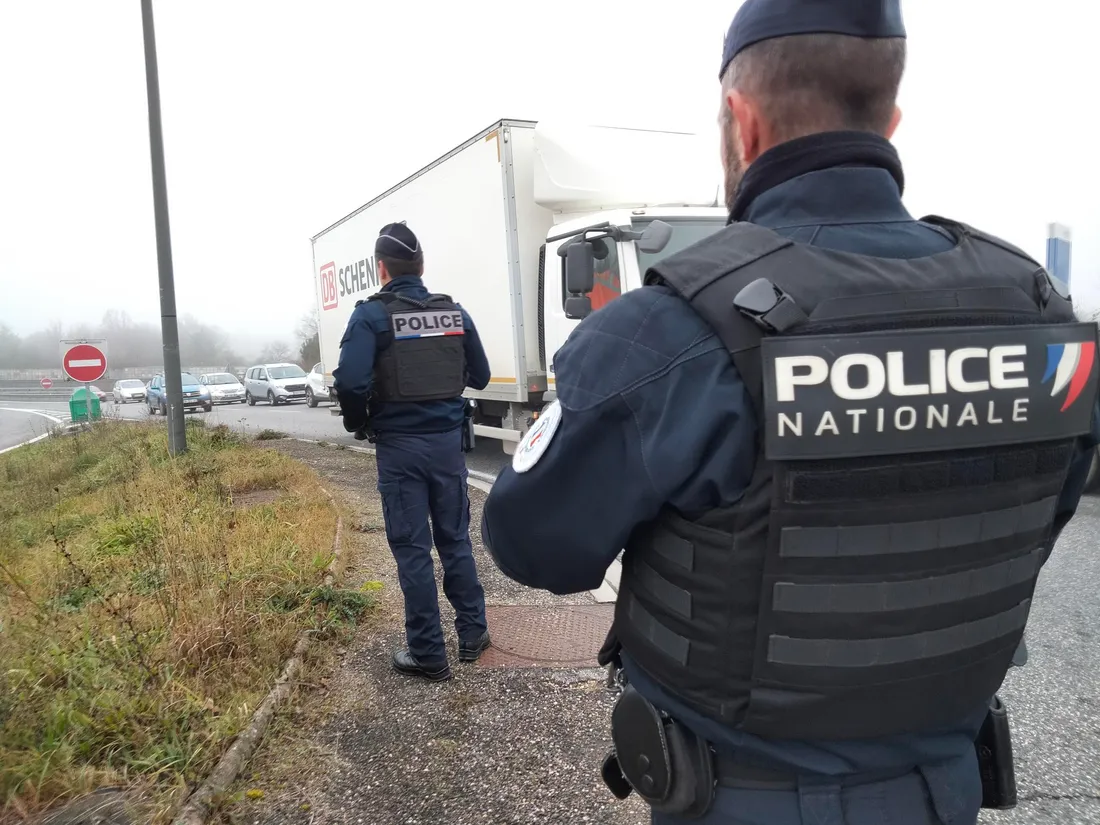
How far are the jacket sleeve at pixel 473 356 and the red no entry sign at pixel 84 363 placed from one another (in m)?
10.2

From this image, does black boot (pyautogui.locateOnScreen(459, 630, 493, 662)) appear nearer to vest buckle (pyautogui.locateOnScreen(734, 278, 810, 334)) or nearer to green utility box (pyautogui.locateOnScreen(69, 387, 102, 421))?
vest buckle (pyautogui.locateOnScreen(734, 278, 810, 334))

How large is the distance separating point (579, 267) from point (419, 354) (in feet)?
6.28

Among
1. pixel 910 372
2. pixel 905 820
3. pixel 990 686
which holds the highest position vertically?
pixel 910 372

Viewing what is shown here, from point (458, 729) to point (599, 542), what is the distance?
2294 mm

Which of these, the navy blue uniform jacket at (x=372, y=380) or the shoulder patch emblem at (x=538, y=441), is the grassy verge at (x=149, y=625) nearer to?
the navy blue uniform jacket at (x=372, y=380)

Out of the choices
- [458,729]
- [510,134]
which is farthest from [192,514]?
[510,134]

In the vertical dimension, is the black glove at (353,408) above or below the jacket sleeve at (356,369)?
below

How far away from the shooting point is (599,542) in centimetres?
118

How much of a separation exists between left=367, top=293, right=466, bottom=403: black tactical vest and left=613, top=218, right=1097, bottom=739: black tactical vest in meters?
2.51

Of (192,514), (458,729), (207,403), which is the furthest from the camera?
(207,403)

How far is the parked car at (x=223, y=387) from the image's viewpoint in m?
34.6

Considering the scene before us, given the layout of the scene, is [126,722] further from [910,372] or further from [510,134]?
[510,134]

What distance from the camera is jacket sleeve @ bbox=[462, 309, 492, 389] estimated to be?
3.86 meters

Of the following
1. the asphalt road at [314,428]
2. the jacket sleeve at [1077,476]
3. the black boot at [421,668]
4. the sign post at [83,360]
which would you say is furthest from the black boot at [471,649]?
the sign post at [83,360]
